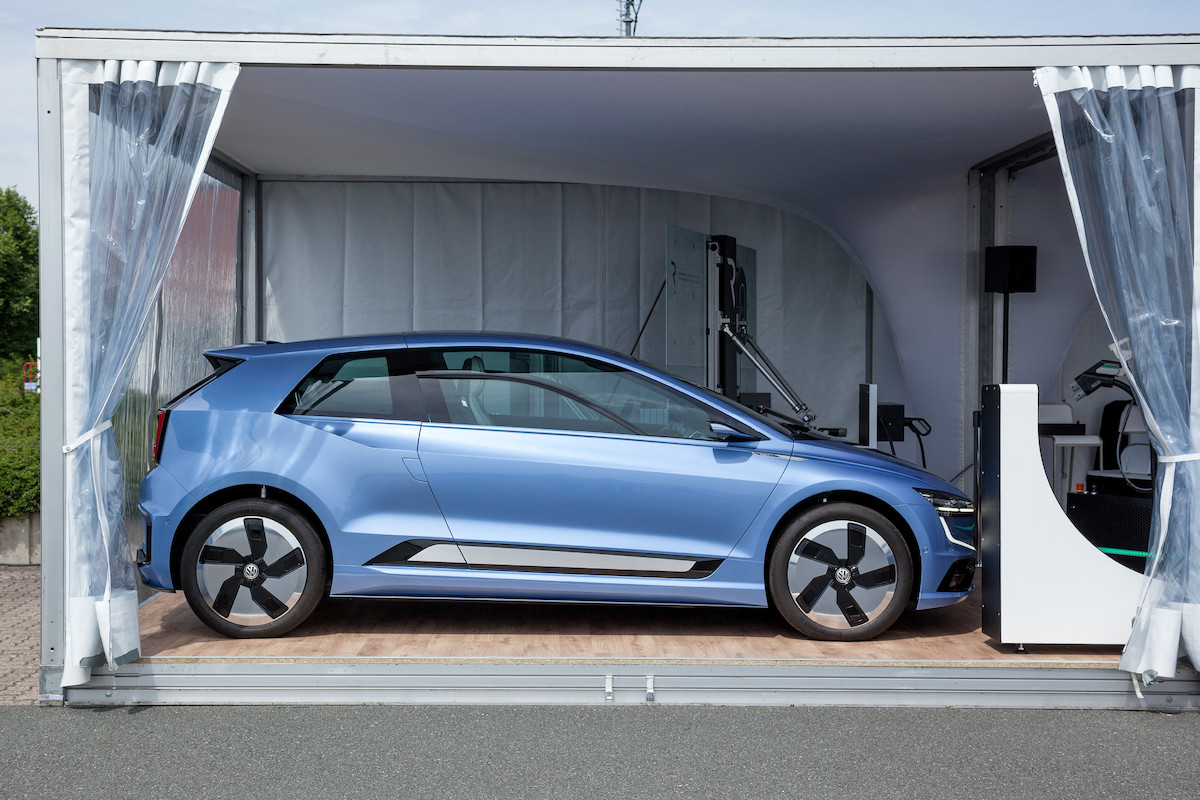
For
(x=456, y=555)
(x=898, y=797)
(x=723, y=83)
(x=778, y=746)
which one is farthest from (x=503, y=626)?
(x=723, y=83)

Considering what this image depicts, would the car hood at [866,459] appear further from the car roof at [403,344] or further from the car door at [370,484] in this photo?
the car door at [370,484]

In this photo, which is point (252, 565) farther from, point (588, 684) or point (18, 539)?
point (18, 539)

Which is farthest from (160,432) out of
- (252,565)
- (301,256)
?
(301,256)

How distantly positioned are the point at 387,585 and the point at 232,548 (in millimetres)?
691

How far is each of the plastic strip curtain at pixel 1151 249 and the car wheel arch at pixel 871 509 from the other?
87cm

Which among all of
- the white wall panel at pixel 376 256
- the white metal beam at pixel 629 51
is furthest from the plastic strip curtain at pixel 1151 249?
the white wall panel at pixel 376 256

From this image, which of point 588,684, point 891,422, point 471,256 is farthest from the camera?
point 471,256

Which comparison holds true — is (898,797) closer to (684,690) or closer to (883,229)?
(684,690)

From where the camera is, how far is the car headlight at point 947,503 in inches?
180

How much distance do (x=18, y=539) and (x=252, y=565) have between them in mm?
3792

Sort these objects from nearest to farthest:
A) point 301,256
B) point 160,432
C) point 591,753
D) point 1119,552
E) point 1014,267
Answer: point 591,753 → point 160,432 → point 1119,552 → point 1014,267 → point 301,256

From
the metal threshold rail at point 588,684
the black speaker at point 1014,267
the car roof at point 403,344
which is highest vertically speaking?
the black speaker at point 1014,267

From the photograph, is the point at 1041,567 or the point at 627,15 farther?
the point at 627,15

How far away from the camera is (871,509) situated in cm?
454
